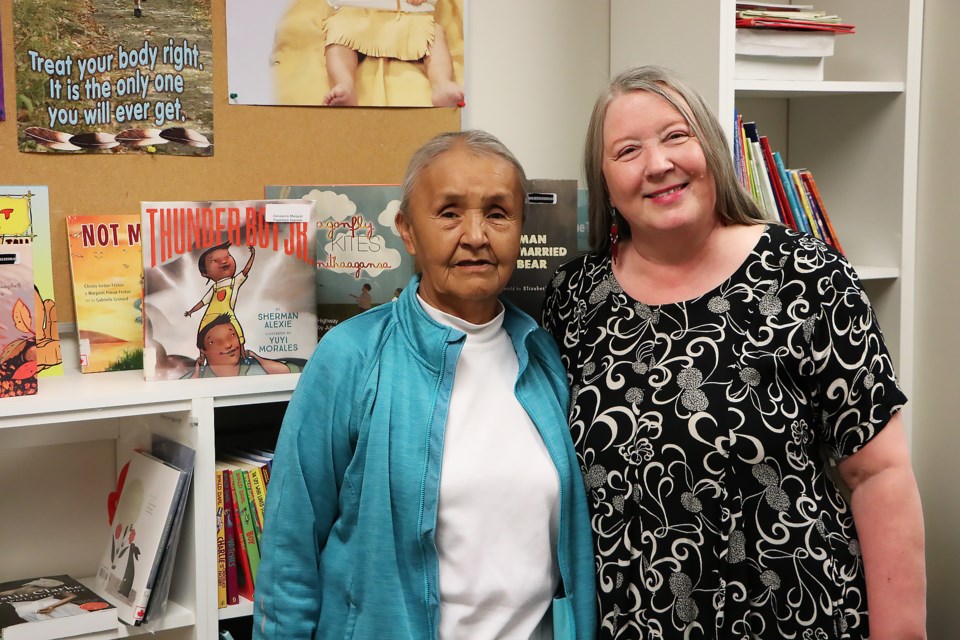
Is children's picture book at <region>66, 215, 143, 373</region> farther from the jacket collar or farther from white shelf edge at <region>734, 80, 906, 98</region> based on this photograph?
white shelf edge at <region>734, 80, 906, 98</region>

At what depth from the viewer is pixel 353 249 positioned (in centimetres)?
198

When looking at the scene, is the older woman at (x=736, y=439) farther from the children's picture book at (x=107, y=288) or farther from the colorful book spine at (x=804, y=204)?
the children's picture book at (x=107, y=288)

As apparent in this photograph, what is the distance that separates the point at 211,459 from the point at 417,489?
441mm

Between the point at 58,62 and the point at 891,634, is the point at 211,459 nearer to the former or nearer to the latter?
the point at 58,62

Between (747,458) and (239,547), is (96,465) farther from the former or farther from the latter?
(747,458)

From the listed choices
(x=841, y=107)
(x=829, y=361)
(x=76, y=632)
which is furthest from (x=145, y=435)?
(x=841, y=107)

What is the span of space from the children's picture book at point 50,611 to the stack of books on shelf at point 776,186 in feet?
4.78

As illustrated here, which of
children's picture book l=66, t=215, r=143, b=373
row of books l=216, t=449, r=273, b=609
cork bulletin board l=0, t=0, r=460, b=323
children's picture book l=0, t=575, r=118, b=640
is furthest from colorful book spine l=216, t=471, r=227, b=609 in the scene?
cork bulletin board l=0, t=0, r=460, b=323

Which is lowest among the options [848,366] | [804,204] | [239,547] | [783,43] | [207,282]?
[239,547]

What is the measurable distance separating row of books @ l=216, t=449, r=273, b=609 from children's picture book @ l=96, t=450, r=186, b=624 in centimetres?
10

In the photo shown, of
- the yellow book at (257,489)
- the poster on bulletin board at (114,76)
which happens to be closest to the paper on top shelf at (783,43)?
the poster on bulletin board at (114,76)

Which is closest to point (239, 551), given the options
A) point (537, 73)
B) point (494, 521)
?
point (494, 521)

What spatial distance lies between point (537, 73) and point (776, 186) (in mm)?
595

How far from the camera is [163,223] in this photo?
1.73m
